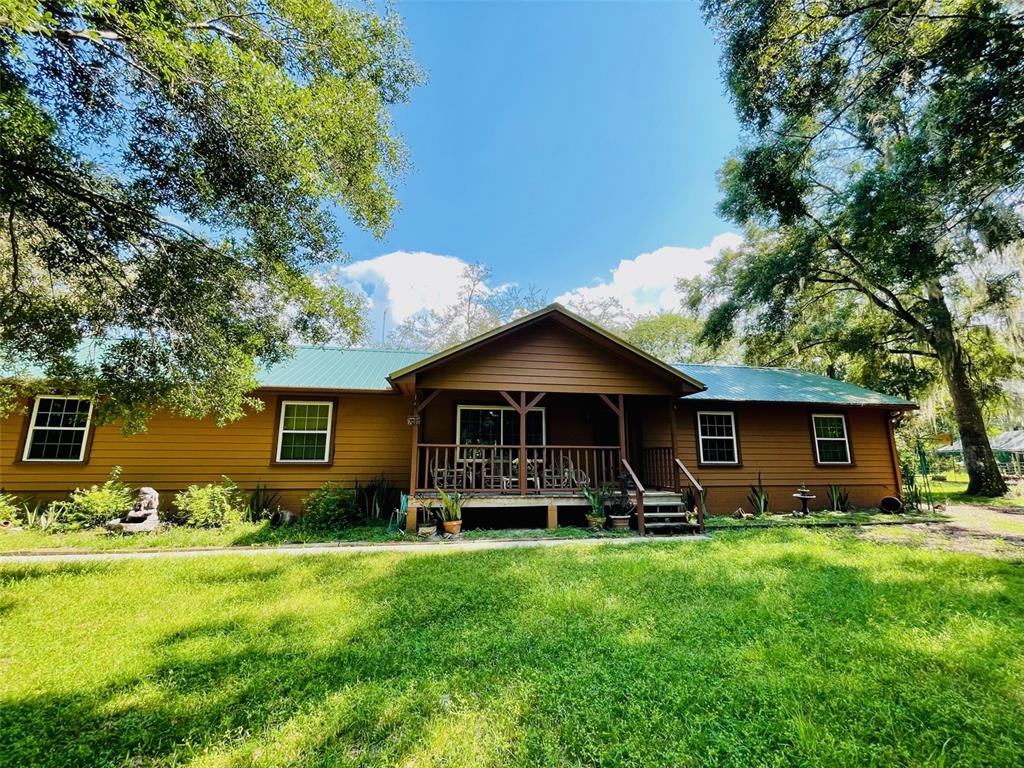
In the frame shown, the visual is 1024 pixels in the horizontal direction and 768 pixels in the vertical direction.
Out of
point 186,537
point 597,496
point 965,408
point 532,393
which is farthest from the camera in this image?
point 965,408

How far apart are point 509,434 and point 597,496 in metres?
3.21

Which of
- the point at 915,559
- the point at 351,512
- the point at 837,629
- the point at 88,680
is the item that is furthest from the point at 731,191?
the point at 88,680

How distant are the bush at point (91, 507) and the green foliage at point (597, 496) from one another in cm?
932

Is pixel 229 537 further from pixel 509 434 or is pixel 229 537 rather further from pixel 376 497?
pixel 509 434

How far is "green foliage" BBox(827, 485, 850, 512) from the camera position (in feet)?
36.9

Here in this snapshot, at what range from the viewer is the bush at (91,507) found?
8164 millimetres

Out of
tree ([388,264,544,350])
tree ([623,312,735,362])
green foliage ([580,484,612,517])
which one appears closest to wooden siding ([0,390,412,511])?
green foliage ([580,484,612,517])

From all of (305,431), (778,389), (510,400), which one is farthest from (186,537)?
(778,389)

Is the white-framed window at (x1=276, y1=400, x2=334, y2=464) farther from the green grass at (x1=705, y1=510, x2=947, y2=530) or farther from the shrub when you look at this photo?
the green grass at (x1=705, y1=510, x2=947, y2=530)

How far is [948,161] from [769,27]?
366 centimetres

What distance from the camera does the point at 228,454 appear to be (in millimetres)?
9602

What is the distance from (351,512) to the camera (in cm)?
882

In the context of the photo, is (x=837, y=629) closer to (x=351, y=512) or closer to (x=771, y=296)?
(x=351, y=512)

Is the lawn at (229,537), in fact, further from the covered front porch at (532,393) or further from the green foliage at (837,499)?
the green foliage at (837,499)
